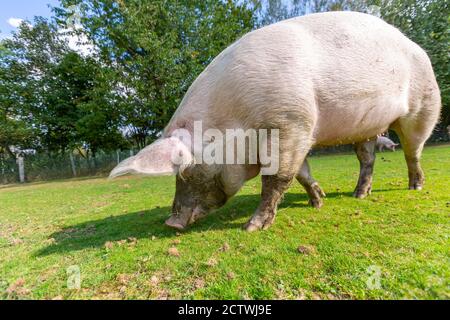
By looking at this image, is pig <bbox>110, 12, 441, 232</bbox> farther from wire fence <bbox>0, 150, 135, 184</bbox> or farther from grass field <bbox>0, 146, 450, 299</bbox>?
wire fence <bbox>0, 150, 135, 184</bbox>

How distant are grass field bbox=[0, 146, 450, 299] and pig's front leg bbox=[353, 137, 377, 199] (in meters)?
0.31

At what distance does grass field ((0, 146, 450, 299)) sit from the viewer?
2.00m

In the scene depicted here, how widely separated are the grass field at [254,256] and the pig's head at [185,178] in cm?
32

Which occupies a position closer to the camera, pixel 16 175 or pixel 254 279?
pixel 254 279

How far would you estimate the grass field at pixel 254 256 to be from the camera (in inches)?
78.7

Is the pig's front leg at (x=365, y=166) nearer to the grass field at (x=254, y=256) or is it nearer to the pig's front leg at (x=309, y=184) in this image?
the grass field at (x=254, y=256)

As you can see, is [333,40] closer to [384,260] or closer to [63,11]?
[384,260]

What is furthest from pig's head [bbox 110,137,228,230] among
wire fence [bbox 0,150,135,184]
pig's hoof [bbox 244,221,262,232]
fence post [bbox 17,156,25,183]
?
fence post [bbox 17,156,25,183]

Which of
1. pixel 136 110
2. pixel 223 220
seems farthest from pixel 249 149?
pixel 136 110

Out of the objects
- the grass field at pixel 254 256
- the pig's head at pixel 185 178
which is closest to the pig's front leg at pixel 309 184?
the grass field at pixel 254 256

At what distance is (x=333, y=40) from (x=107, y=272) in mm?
3506

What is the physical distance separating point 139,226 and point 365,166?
3.96 m

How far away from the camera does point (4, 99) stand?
20969 mm
